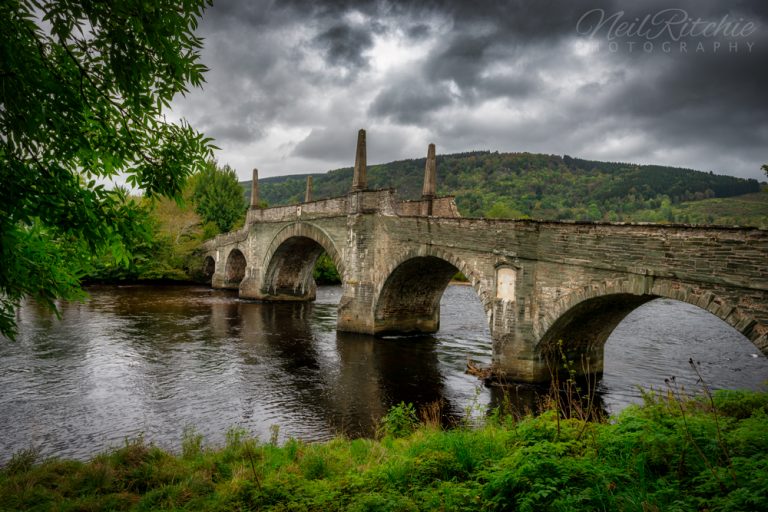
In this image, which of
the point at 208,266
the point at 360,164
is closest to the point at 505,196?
the point at 208,266

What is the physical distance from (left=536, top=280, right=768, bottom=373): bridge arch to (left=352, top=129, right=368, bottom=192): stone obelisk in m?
9.51

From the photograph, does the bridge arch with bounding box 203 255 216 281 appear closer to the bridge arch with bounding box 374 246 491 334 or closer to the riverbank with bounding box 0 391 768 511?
the bridge arch with bounding box 374 246 491 334

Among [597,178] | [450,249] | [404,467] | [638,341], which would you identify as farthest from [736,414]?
[597,178]

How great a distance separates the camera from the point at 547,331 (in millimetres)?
11555

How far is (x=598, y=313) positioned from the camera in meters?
11.8

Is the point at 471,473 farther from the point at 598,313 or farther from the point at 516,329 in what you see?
the point at 598,313

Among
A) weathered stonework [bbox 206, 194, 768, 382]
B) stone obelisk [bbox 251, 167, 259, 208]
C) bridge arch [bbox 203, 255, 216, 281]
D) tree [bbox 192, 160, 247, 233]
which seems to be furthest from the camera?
tree [bbox 192, 160, 247, 233]

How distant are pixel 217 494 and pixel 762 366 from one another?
52.9ft

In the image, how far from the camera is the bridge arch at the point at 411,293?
672 inches

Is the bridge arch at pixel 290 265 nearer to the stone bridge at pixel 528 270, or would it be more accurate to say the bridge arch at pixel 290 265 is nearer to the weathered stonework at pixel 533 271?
the stone bridge at pixel 528 270

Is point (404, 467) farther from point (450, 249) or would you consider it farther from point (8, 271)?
point (450, 249)

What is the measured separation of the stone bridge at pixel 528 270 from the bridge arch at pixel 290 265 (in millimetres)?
2096

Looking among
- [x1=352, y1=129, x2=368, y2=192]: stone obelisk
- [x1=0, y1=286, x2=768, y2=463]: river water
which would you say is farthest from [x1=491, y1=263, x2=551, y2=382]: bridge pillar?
[x1=352, y1=129, x2=368, y2=192]: stone obelisk

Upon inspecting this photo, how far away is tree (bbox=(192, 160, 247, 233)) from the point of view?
4625 cm
